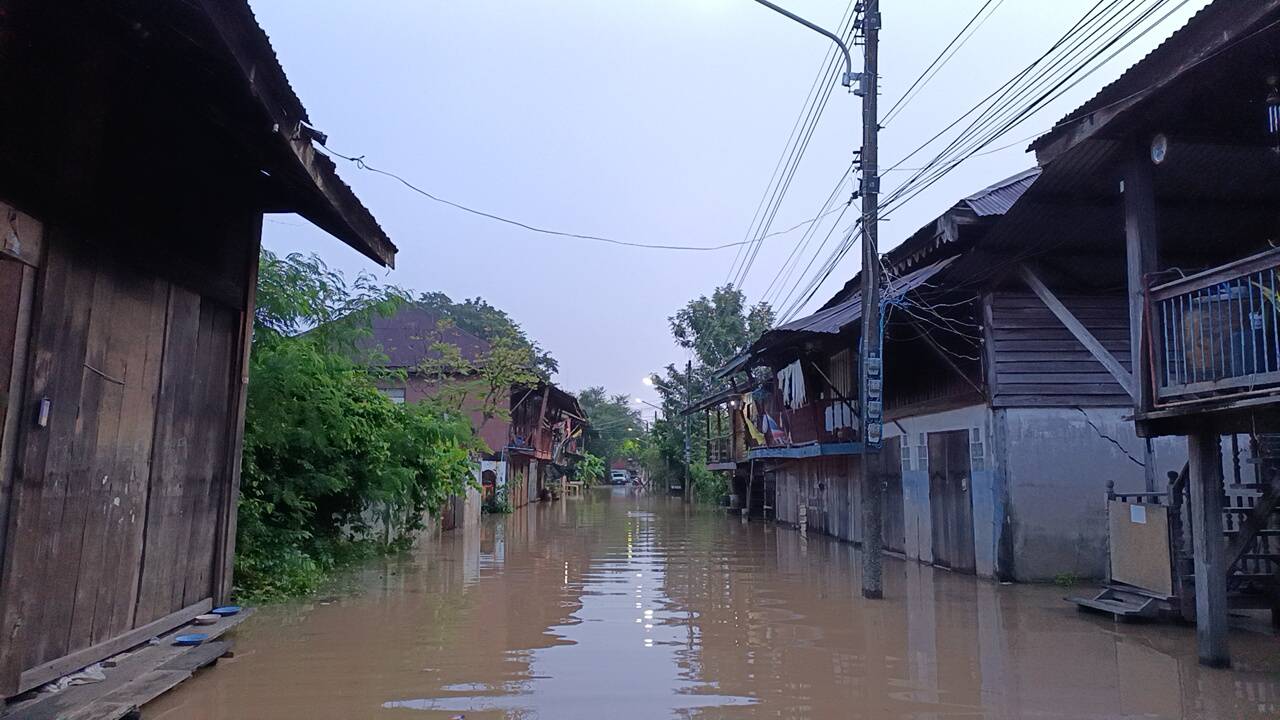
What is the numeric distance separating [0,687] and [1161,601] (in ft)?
35.6

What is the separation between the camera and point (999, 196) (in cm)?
1468

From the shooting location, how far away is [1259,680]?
7477mm

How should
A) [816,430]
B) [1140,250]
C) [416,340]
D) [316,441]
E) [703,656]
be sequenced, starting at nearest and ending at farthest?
1. [703,656]
2. [1140,250]
3. [316,441]
4. [816,430]
5. [416,340]

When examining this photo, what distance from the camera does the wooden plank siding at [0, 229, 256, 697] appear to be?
527cm

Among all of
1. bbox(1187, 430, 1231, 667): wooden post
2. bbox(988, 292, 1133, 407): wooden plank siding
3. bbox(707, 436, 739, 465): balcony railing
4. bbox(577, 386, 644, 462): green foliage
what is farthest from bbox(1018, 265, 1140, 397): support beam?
bbox(577, 386, 644, 462): green foliage

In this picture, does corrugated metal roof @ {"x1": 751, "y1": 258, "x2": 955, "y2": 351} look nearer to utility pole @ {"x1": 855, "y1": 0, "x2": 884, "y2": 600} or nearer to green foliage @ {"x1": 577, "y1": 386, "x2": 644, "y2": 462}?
utility pole @ {"x1": 855, "y1": 0, "x2": 884, "y2": 600}

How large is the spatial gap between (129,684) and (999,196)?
548 inches

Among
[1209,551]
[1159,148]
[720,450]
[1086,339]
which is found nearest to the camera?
[1209,551]

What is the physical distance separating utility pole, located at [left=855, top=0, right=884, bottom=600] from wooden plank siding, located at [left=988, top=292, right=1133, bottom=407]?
9.75 ft

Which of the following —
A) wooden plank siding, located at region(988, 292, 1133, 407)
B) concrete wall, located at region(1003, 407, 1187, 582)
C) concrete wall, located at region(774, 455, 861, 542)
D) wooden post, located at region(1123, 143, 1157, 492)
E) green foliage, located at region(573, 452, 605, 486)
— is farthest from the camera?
green foliage, located at region(573, 452, 605, 486)

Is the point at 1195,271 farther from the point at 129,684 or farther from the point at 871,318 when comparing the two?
the point at 129,684

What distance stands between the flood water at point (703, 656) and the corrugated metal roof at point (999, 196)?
5.75 meters

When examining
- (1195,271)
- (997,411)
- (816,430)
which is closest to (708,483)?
(816,430)

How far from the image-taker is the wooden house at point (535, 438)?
1480 inches
